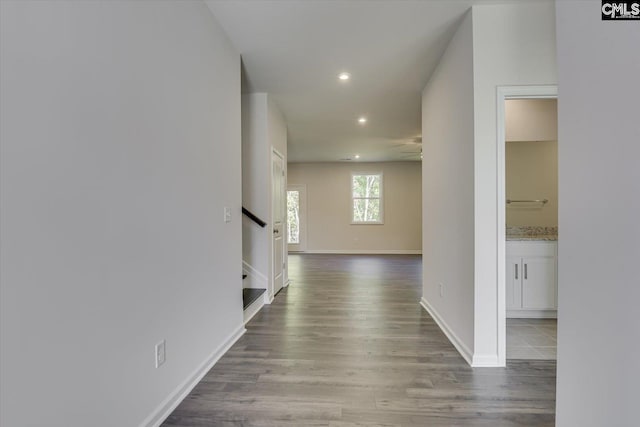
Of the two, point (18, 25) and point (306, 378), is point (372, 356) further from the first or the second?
point (18, 25)

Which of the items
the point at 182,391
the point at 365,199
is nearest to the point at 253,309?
the point at 182,391

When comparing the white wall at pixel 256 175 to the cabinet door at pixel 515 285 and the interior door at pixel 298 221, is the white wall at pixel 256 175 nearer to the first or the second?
the cabinet door at pixel 515 285

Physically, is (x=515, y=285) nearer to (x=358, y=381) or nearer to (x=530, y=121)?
(x=530, y=121)

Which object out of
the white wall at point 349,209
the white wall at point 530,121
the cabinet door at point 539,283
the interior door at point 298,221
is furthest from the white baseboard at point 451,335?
the interior door at point 298,221

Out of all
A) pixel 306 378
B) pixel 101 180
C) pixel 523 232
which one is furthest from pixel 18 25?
pixel 523 232

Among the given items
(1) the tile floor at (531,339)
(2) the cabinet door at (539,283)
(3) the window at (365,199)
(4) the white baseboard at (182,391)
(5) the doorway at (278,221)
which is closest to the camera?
(4) the white baseboard at (182,391)

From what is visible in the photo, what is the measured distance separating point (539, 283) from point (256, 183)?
330 cm

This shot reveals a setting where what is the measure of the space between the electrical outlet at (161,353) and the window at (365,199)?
7.39m

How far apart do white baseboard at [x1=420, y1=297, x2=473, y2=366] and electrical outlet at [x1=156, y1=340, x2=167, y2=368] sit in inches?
80.0

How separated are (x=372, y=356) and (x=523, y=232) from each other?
2.21m

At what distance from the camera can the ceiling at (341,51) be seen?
219cm

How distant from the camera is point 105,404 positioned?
1.21 metres

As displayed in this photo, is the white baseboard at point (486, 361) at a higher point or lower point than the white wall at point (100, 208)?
lower

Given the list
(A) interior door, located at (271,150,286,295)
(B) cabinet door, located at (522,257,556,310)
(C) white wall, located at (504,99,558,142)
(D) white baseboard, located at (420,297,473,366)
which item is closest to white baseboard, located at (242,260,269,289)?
(A) interior door, located at (271,150,286,295)
